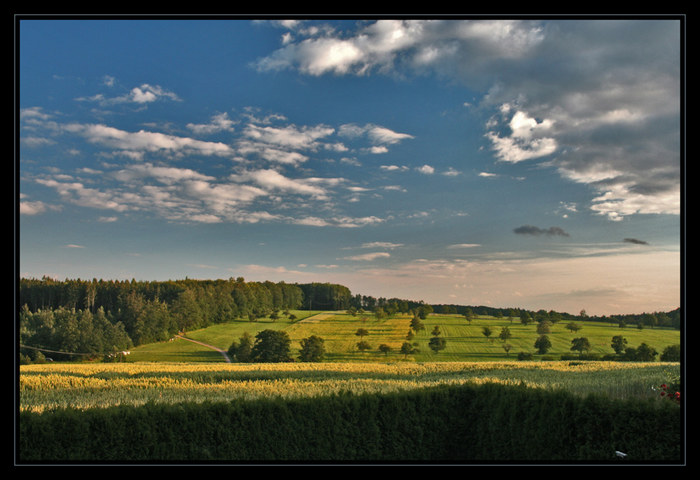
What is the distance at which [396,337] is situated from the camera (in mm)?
35438

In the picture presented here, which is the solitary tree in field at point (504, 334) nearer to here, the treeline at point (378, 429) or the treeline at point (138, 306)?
the treeline at point (138, 306)

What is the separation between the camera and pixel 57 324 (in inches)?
808

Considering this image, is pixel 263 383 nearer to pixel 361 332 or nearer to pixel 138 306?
pixel 138 306

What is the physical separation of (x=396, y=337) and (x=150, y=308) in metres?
19.3

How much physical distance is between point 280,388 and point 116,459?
3527 mm

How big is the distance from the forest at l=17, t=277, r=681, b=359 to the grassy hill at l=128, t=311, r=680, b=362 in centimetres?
81

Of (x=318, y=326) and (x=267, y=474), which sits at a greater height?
(x=267, y=474)

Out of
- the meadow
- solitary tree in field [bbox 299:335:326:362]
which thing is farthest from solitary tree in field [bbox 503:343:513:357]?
solitary tree in field [bbox 299:335:326:362]

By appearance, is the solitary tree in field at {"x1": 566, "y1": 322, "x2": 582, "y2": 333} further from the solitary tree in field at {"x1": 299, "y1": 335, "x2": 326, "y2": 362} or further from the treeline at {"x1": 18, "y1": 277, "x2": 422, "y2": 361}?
the solitary tree in field at {"x1": 299, "y1": 335, "x2": 326, "y2": 362}

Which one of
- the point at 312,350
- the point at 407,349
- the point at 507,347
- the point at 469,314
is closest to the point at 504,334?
the point at 507,347

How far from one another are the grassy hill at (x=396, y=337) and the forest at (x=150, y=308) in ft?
2.67

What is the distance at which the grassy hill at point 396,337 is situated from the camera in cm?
2983

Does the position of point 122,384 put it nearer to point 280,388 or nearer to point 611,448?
point 280,388
